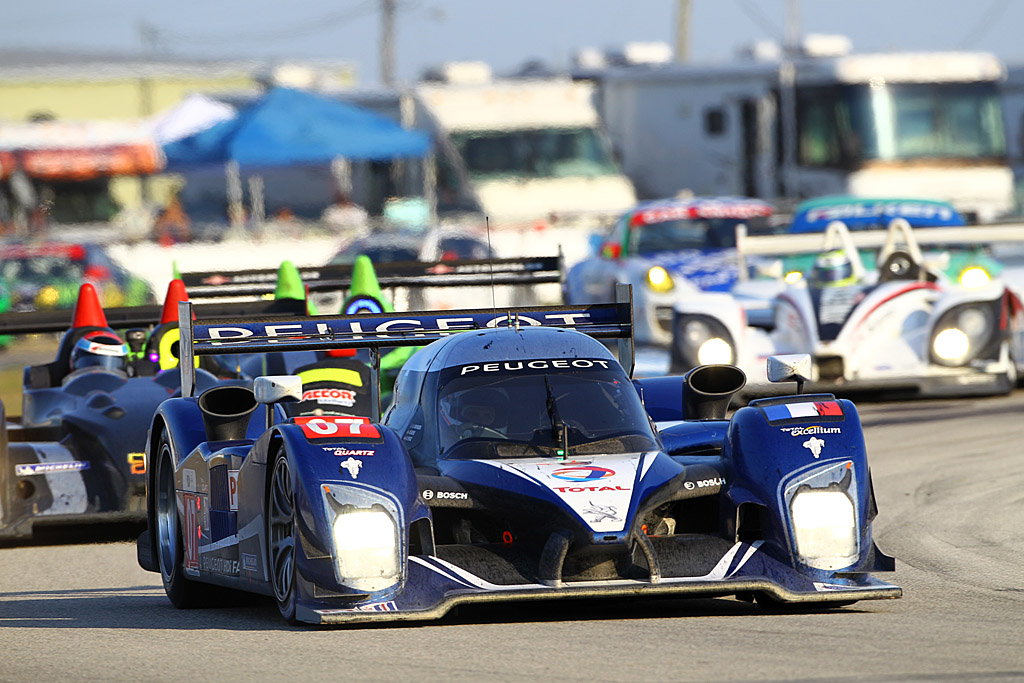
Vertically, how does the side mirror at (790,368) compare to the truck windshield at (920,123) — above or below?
below

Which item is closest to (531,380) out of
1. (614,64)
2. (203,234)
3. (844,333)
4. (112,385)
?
(112,385)

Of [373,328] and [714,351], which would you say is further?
[714,351]

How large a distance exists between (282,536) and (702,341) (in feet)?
30.6

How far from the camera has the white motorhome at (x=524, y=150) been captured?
33.2m

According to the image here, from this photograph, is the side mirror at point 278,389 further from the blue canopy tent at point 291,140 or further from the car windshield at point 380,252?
the blue canopy tent at point 291,140

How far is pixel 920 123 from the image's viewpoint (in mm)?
29562

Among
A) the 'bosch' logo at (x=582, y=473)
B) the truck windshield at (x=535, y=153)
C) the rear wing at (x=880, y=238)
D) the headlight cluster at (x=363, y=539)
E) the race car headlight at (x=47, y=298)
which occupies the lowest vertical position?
the race car headlight at (x=47, y=298)

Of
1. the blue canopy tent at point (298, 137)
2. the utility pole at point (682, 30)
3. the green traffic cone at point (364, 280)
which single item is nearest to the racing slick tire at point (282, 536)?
the green traffic cone at point (364, 280)

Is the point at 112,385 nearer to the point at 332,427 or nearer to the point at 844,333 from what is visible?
the point at 332,427

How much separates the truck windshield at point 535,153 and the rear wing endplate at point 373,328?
963 inches

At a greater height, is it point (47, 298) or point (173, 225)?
point (173, 225)

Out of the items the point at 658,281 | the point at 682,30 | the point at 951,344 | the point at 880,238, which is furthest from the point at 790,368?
the point at 682,30

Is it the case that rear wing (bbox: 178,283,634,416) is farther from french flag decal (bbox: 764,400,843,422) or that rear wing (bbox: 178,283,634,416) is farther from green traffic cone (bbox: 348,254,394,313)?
green traffic cone (bbox: 348,254,394,313)

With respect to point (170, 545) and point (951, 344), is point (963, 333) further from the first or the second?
point (170, 545)
